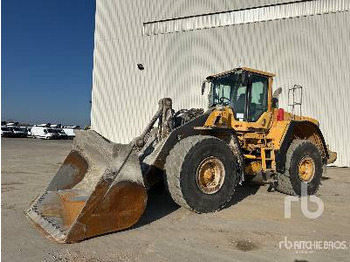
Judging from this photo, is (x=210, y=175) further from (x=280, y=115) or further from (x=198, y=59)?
(x=198, y=59)

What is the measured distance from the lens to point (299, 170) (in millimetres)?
7789

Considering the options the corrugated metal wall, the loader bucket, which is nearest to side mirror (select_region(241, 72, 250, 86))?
the loader bucket

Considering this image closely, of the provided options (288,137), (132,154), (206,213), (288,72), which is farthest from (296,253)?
(288,72)

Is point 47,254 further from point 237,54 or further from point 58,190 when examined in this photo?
point 237,54

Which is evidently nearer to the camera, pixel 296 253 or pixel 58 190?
pixel 296 253

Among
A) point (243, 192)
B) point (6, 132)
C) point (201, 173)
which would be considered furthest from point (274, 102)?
point (6, 132)

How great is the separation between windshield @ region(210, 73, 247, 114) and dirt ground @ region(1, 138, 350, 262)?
6.77 ft

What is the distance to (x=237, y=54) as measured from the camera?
16484mm

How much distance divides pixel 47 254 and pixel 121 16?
1659 centimetres

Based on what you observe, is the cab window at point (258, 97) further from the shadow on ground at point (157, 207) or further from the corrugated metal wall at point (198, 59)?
the corrugated metal wall at point (198, 59)

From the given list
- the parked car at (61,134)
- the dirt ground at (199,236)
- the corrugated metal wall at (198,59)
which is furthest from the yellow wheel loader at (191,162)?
the parked car at (61,134)

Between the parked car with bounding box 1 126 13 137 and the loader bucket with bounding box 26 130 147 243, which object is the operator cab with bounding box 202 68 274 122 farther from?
Answer: the parked car with bounding box 1 126 13 137

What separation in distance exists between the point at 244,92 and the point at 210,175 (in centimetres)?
231

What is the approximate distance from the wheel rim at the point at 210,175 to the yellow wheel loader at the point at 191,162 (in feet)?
0.06
